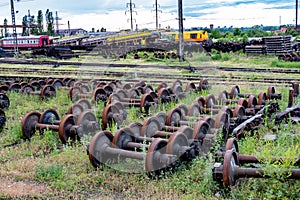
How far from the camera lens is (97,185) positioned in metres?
4.75

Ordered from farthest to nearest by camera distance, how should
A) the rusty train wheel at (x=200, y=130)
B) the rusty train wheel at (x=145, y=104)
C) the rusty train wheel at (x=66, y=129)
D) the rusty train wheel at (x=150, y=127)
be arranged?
the rusty train wheel at (x=145, y=104), the rusty train wheel at (x=66, y=129), the rusty train wheel at (x=150, y=127), the rusty train wheel at (x=200, y=130)

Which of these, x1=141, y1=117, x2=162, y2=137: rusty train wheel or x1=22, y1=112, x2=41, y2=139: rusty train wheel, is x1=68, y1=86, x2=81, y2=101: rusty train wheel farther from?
x1=141, y1=117, x2=162, y2=137: rusty train wheel

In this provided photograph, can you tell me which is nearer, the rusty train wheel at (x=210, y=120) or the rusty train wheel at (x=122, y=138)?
the rusty train wheel at (x=122, y=138)

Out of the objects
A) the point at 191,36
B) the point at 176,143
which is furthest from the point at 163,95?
the point at 191,36

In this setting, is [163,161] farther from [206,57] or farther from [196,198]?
[206,57]

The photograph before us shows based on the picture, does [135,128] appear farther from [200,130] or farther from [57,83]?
[57,83]

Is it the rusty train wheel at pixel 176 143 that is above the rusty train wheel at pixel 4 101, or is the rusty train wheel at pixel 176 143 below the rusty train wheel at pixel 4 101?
below

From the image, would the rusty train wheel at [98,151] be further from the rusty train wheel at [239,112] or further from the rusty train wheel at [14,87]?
the rusty train wheel at [14,87]

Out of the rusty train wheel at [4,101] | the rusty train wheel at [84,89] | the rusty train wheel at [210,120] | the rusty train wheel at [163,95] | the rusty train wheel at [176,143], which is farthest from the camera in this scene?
the rusty train wheel at [84,89]

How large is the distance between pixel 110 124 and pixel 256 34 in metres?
49.6

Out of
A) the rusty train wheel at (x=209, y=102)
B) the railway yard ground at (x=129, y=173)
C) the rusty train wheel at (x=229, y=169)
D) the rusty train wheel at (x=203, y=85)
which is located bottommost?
the railway yard ground at (x=129, y=173)

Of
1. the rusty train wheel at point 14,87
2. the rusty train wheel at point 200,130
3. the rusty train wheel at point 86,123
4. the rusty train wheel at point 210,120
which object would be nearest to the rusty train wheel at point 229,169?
the rusty train wheel at point 200,130

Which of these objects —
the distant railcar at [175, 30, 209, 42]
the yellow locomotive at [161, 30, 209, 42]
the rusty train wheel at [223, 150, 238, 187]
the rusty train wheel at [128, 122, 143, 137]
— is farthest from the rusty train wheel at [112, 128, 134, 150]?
the distant railcar at [175, 30, 209, 42]

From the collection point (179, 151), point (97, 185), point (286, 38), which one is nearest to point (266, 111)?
point (179, 151)
